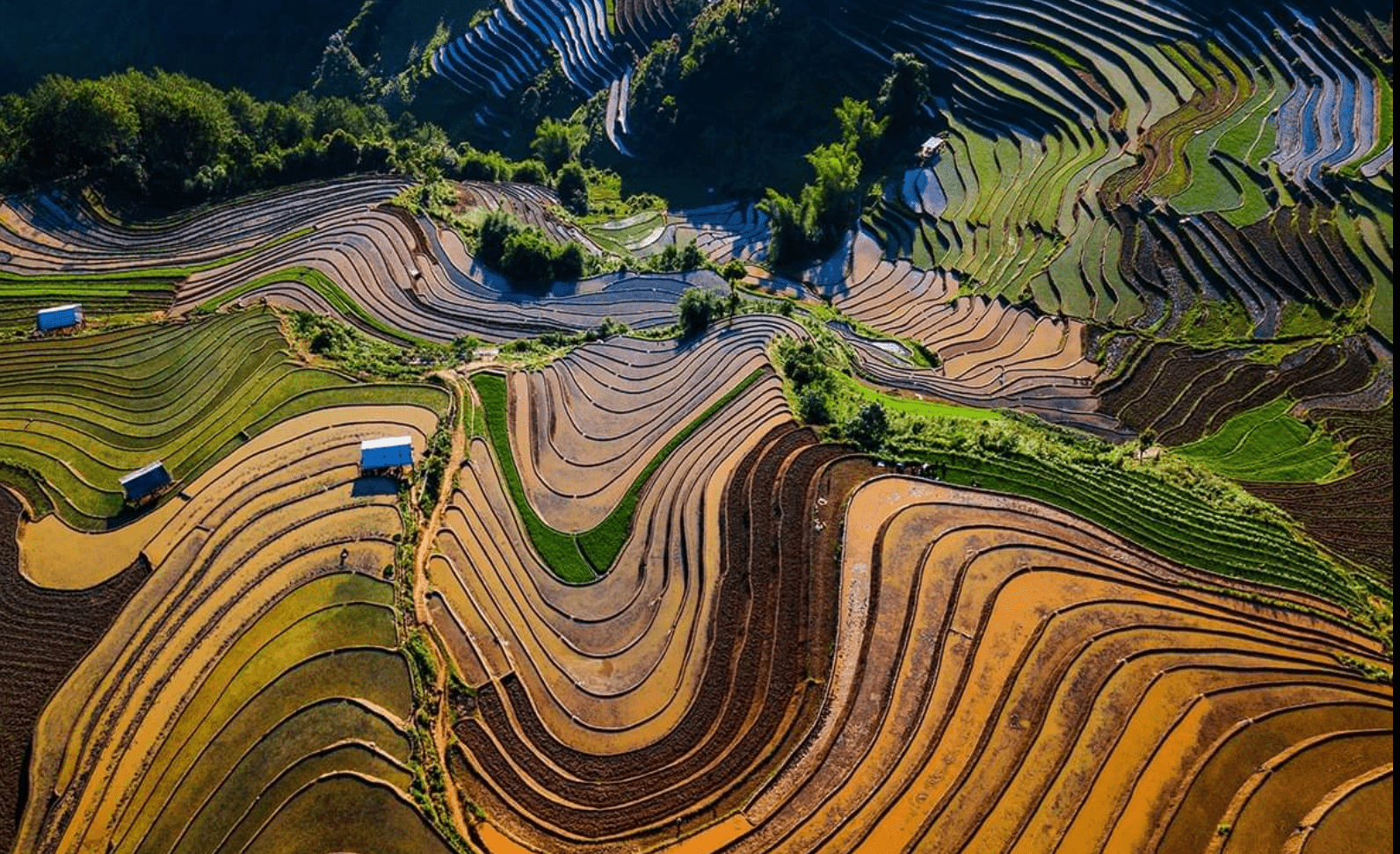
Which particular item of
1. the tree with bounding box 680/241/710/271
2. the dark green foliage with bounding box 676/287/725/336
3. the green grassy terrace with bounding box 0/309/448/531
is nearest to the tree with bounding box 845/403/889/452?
the dark green foliage with bounding box 676/287/725/336

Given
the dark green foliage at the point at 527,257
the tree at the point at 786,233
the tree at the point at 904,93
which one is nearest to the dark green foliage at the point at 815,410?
the dark green foliage at the point at 527,257

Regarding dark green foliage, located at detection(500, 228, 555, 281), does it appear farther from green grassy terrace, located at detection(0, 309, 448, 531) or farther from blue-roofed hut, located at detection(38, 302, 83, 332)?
blue-roofed hut, located at detection(38, 302, 83, 332)

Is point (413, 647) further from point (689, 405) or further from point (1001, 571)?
point (1001, 571)

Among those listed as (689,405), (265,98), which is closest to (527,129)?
(265,98)

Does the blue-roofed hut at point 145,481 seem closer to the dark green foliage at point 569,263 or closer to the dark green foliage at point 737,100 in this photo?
the dark green foliage at point 569,263

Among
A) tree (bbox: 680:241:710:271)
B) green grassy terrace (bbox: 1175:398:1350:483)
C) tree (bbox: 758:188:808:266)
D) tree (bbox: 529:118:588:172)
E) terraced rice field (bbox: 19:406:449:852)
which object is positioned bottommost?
terraced rice field (bbox: 19:406:449:852)

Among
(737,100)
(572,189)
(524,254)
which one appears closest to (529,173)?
(572,189)

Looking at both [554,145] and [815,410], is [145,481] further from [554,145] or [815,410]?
[554,145]
